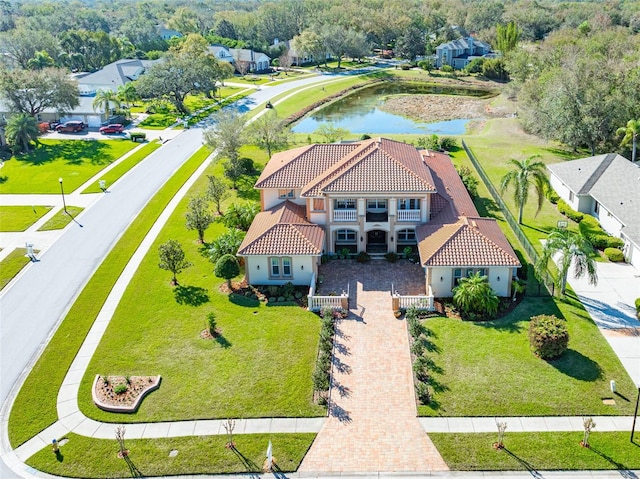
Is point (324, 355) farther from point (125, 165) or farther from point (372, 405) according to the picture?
point (125, 165)

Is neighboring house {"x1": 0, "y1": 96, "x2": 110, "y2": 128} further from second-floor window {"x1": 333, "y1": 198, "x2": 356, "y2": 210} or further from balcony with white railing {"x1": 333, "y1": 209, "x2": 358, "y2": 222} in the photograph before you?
balcony with white railing {"x1": 333, "y1": 209, "x2": 358, "y2": 222}

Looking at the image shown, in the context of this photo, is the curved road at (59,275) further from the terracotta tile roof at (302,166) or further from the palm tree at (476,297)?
the palm tree at (476,297)

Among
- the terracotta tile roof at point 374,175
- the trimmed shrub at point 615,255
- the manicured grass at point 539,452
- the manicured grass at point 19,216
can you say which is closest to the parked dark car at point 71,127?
the manicured grass at point 19,216

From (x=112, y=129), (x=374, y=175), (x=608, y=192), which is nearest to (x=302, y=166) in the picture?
(x=374, y=175)

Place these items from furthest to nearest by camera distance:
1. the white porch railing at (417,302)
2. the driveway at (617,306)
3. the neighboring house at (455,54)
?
the neighboring house at (455,54) < the white porch railing at (417,302) < the driveway at (617,306)

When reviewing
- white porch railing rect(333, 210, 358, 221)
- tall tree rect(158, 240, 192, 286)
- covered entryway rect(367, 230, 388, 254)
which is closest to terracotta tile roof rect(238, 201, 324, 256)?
white porch railing rect(333, 210, 358, 221)

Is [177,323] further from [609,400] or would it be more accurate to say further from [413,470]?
[609,400]
